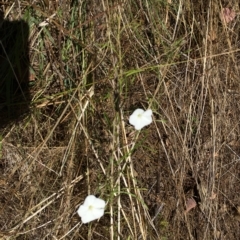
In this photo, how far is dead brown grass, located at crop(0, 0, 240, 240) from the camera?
1.66 m

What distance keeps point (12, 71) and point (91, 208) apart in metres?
0.57

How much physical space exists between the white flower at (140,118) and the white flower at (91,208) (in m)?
0.29

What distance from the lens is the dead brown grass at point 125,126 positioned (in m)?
1.66

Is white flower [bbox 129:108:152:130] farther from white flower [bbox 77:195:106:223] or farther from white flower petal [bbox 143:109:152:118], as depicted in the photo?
white flower [bbox 77:195:106:223]

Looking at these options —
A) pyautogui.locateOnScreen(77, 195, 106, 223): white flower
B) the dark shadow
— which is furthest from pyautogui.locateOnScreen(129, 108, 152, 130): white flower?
the dark shadow

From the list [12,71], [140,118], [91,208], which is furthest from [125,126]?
→ [12,71]

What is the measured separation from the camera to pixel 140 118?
1.61 metres

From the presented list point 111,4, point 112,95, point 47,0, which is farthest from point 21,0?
point 112,95

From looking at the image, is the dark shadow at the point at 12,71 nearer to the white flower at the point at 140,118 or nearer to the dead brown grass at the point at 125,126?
the dead brown grass at the point at 125,126

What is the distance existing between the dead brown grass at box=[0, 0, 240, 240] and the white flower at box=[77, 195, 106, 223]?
5 cm

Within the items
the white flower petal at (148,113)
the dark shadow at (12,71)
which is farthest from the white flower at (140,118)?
the dark shadow at (12,71)

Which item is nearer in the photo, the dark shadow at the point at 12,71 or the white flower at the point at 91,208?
the white flower at the point at 91,208

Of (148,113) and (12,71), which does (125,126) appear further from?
(12,71)

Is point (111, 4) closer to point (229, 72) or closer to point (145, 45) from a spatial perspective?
point (145, 45)
